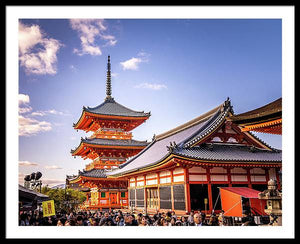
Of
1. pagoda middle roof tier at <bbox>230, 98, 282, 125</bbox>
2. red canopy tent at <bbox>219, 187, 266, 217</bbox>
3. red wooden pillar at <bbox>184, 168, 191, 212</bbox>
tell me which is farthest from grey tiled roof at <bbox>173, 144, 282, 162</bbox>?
pagoda middle roof tier at <bbox>230, 98, 282, 125</bbox>

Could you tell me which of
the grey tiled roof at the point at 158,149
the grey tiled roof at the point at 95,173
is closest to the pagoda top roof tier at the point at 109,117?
the grey tiled roof at the point at 158,149

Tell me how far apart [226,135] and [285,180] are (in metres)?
9.64

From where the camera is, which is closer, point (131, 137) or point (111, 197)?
point (111, 197)

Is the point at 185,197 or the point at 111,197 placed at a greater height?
the point at 185,197

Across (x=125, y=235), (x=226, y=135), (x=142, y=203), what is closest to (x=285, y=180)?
(x=125, y=235)

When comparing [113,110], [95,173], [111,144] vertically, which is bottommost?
[95,173]

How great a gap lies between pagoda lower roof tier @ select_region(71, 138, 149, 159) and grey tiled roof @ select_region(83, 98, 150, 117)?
3.14 m

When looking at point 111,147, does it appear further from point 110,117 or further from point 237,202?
point 237,202

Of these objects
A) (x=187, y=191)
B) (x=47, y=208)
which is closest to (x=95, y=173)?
(x=187, y=191)

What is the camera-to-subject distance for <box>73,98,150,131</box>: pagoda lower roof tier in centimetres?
3216

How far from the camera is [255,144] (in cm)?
→ 1925

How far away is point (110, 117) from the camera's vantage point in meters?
32.4

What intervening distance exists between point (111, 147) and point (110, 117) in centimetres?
365
